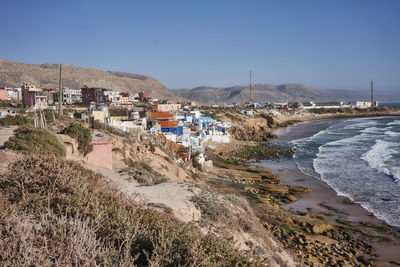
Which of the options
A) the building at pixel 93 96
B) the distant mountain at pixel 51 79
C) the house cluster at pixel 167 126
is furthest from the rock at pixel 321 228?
the distant mountain at pixel 51 79

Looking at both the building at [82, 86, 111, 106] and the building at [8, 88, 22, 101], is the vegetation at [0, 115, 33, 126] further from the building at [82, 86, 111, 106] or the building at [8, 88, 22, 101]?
the building at [8, 88, 22, 101]

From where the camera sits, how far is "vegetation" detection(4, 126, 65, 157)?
11445 mm

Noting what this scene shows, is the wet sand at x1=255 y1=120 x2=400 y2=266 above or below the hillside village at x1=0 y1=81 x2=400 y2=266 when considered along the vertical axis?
below

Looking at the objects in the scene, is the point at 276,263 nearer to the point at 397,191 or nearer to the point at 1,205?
the point at 1,205

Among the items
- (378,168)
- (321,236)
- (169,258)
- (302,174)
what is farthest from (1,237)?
(378,168)

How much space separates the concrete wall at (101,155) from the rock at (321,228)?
10.3 metres

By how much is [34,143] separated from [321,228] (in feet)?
42.5

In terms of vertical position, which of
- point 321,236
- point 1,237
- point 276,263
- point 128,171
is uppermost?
point 1,237

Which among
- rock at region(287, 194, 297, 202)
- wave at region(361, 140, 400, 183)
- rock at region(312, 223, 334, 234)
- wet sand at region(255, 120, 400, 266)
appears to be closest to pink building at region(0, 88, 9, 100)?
wet sand at region(255, 120, 400, 266)

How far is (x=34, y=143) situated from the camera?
12031 millimetres

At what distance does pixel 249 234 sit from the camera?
934cm

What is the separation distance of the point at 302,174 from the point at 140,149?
47.3 ft

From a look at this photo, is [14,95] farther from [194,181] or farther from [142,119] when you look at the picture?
[194,181]

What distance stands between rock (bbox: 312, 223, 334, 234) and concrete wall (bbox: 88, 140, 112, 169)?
10280 mm
